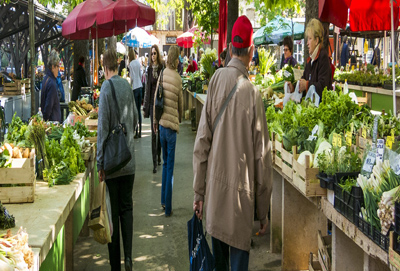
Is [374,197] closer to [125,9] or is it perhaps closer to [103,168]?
Result: [103,168]

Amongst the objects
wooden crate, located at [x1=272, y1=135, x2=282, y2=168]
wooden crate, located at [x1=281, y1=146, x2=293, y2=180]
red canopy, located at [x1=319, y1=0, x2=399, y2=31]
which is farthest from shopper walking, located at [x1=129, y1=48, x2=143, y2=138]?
wooden crate, located at [x1=281, y1=146, x2=293, y2=180]

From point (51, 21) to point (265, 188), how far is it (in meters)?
19.4

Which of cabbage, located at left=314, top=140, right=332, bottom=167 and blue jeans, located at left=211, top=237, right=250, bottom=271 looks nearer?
blue jeans, located at left=211, top=237, right=250, bottom=271

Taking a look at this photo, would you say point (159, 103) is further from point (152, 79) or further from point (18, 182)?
point (18, 182)

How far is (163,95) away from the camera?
7.35 m

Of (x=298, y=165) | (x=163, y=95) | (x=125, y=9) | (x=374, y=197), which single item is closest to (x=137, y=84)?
(x=125, y=9)

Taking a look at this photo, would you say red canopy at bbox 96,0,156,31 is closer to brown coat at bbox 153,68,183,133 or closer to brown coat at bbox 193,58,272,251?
brown coat at bbox 153,68,183,133

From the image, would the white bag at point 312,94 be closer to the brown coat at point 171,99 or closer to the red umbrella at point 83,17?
the brown coat at point 171,99

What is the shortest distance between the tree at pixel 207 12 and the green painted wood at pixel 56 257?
14868 millimetres

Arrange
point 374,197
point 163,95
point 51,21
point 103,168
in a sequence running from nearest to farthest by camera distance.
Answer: point 374,197 → point 103,168 → point 163,95 → point 51,21

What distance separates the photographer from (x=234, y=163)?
12.1 ft

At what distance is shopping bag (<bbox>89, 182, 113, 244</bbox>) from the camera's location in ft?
16.5

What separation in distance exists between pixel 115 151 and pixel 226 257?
5.45ft

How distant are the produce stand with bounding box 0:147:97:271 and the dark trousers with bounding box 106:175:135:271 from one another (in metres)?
0.33
